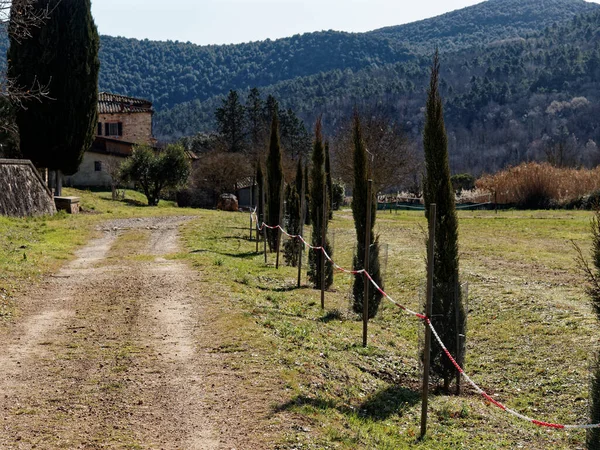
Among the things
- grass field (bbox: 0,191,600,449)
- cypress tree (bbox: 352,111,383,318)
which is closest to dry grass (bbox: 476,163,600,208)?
grass field (bbox: 0,191,600,449)

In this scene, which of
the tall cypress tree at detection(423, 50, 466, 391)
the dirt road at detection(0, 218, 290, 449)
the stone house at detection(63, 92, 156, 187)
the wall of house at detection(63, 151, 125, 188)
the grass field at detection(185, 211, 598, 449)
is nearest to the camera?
the dirt road at detection(0, 218, 290, 449)

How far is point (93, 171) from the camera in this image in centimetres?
5416

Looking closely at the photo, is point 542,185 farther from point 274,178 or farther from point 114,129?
point 114,129

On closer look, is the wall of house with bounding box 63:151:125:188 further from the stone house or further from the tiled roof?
the tiled roof

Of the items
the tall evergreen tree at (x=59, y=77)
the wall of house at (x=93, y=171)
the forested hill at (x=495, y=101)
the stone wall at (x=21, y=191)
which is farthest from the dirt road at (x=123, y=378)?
the forested hill at (x=495, y=101)

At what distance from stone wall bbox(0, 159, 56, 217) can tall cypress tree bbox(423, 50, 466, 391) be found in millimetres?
19551

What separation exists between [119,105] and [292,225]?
4812cm

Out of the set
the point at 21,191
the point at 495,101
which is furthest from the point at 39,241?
the point at 495,101

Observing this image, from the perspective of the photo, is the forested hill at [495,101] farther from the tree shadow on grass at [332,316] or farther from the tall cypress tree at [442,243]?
the tall cypress tree at [442,243]

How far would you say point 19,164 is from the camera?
27.4 m

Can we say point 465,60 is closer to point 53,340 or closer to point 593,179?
point 593,179

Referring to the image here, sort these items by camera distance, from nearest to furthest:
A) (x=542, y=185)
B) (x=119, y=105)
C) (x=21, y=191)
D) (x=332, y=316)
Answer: (x=332, y=316)
(x=21, y=191)
(x=542, y=185)
(x=119, y=105)

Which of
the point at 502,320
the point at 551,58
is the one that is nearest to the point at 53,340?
the point at 502,320

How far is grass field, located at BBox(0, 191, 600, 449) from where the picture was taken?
7.99 meters
